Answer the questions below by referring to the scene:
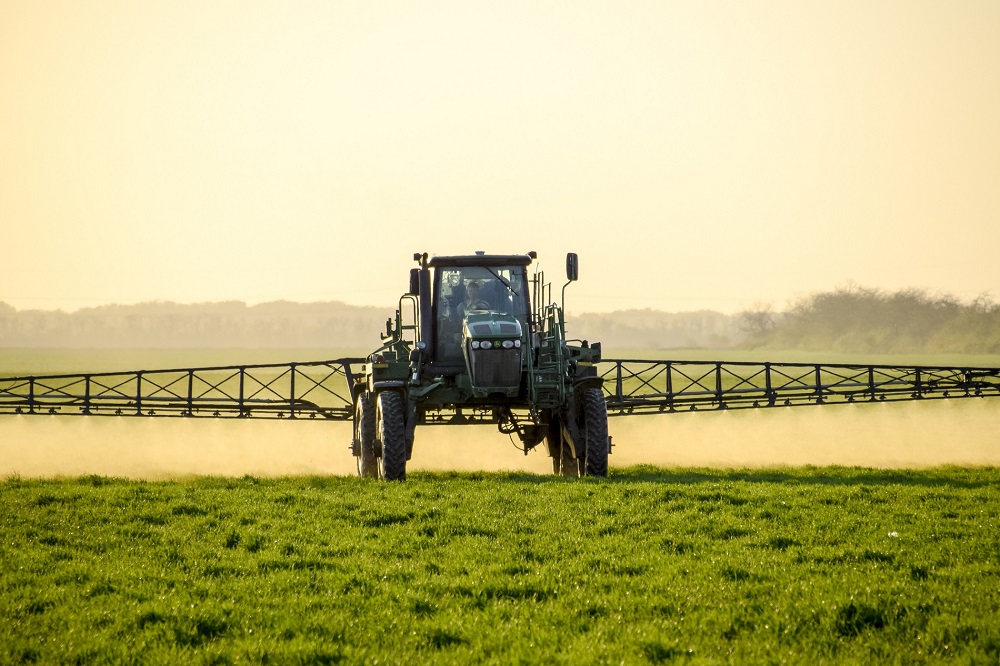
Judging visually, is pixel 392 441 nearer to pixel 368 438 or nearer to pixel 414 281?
pixel 368 438

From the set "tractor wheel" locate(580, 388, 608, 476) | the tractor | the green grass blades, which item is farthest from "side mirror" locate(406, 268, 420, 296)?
the green grass blades

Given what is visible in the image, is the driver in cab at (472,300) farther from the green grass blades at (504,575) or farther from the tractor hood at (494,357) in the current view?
the green grass blades at (504,575)

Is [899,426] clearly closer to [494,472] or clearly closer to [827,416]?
[827,416]

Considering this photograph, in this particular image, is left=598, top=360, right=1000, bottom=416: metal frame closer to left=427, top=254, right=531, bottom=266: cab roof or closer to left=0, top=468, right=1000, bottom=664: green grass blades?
left=427, top=254, right=531, bottom=266: cab roof

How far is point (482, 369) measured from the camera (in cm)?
1703

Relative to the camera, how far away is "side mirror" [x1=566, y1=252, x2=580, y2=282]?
16.8m

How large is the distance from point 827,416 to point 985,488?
2389cm

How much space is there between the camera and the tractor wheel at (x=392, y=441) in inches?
674

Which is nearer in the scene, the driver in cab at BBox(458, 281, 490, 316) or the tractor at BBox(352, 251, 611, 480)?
the tractor at BBox(352, 251, 611, 480)

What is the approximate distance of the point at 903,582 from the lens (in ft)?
29.5

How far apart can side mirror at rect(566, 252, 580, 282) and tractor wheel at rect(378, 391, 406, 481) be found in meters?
3.74

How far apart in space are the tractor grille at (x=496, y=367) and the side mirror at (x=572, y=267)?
151 centimetres

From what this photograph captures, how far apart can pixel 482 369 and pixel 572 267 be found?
7.47ft

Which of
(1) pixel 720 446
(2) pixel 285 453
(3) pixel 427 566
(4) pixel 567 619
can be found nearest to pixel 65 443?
(2) pixel 285 453
